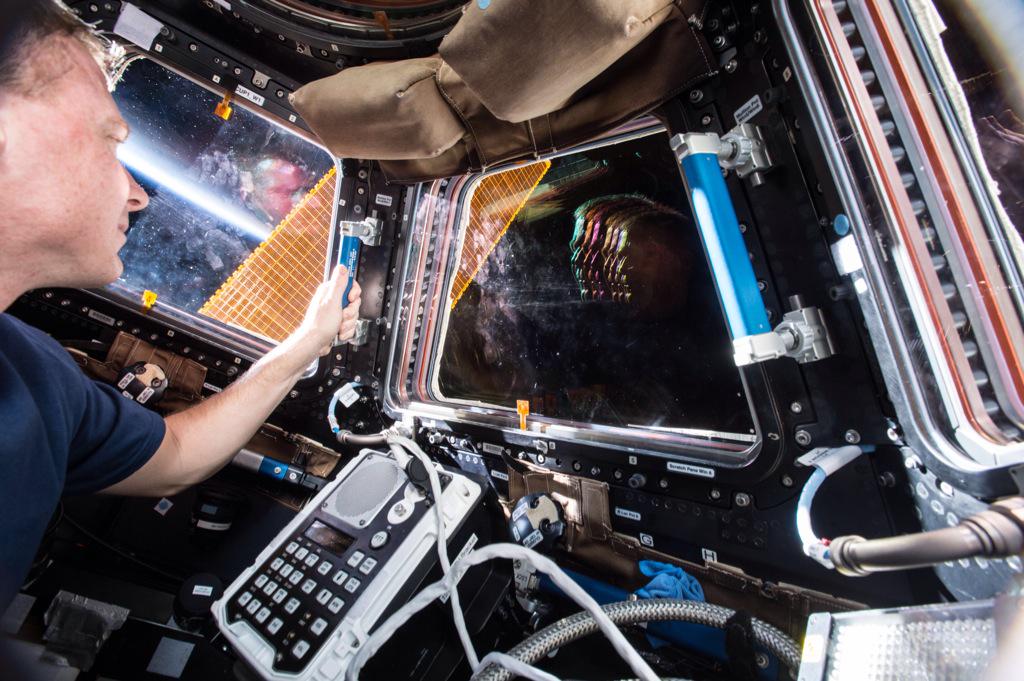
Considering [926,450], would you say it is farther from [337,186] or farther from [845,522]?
[337,186]

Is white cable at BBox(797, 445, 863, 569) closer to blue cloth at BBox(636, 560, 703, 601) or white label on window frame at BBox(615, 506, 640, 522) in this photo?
blue cloth at BBox(636, 560, 703, 601)

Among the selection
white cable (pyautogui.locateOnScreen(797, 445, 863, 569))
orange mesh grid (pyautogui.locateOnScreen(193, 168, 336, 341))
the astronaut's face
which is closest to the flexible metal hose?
white cable (pyautogui.locateOnScreen(797, 445, 863, 569))

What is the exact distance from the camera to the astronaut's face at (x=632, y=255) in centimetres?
253

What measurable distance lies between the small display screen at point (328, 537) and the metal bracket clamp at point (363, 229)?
6.54 ft

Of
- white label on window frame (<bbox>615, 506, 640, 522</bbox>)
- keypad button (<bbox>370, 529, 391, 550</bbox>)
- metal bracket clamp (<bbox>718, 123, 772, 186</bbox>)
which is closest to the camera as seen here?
metal bracket clamp (<bbox>718, 123, 772, 186</bbox>)

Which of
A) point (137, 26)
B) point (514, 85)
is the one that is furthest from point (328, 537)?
point (137, 26)

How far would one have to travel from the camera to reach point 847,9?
54.4 inches

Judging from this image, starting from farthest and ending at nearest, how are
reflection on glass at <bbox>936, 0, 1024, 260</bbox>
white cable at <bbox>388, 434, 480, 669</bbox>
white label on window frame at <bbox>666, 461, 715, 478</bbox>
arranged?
white label on window frame at <bbox>666, 461, 715, 478</bbox>
white cable at <bbox>388, 434, 480, 669</bbox>
reflection on glass at <bbox>936, 0, 1024, 260</bbox>

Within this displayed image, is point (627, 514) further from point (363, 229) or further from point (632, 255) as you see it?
point (363, 229)

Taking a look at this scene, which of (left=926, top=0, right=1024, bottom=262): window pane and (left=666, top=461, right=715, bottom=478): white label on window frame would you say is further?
(left=666, top=461, right=715, bottom=478): white label on window frame

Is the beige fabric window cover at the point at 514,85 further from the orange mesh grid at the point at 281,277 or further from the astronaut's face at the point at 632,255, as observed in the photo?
the orange mesh grid at the point at 281,277

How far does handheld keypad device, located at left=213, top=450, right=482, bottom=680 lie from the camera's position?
1.48 meters

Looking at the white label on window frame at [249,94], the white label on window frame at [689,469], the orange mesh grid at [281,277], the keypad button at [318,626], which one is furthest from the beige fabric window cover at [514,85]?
the keypad button at [318,626]

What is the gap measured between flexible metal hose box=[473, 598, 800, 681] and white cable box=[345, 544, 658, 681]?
91 mm
